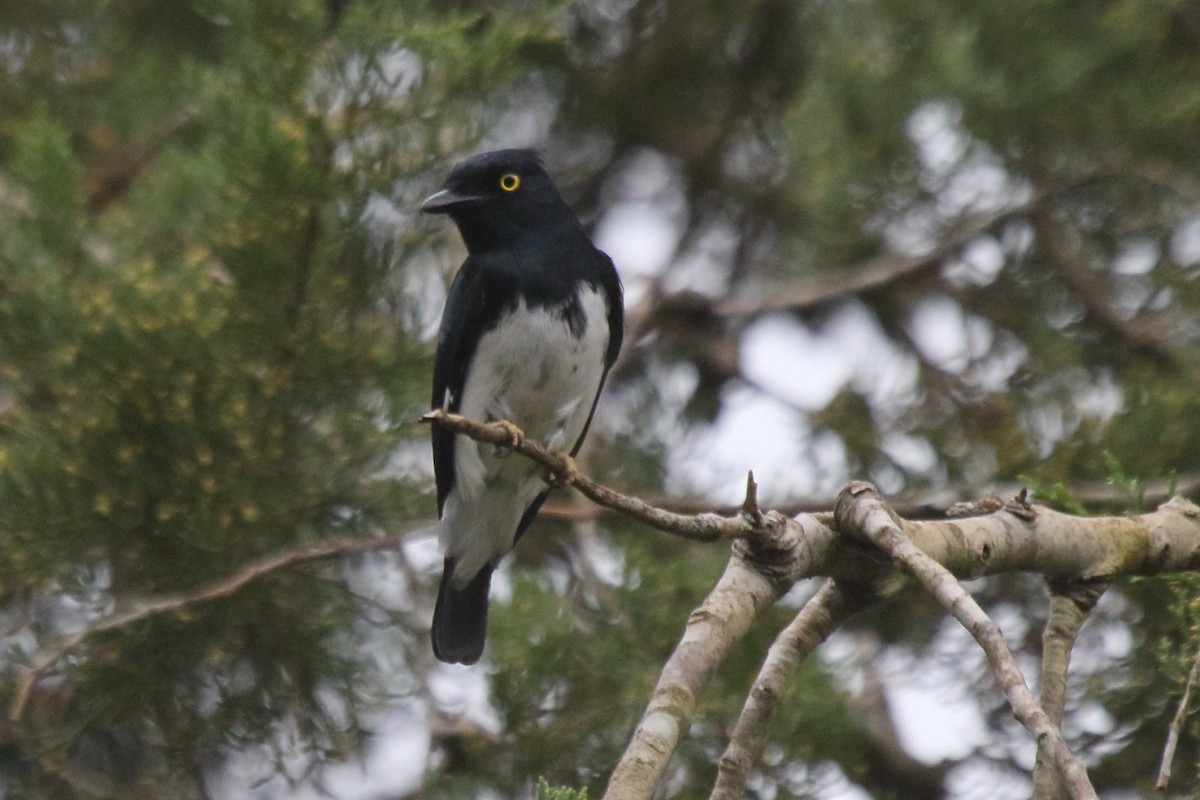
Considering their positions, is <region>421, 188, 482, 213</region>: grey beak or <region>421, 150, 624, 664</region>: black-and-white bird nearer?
<region>421, 150, 624, 664</region>: black-and-white bird

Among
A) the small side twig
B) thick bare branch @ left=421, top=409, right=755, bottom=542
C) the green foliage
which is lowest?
the green foliage

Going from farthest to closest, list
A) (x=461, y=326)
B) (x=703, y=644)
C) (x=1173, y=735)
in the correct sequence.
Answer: (x=461, y=326), (x=703, y=644), (x=1173, y=735)

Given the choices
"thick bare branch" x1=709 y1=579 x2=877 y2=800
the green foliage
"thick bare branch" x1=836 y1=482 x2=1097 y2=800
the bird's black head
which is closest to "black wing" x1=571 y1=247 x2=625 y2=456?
the bird's black head

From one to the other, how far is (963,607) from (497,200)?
8.97 ft

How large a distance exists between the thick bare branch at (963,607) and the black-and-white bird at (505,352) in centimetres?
167

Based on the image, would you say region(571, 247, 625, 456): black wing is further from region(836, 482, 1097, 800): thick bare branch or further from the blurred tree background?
region(836, 482, 1097, 800): thick bare branch

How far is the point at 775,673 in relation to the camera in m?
2.94

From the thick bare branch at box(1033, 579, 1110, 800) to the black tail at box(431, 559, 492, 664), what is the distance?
2.17m

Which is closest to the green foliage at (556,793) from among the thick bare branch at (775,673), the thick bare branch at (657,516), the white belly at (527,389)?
the thick bare branch at (775,673)

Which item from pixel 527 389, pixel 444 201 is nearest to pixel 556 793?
pixel 527 389

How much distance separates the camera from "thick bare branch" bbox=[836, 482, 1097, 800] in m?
2.11

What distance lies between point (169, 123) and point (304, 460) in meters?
2.53

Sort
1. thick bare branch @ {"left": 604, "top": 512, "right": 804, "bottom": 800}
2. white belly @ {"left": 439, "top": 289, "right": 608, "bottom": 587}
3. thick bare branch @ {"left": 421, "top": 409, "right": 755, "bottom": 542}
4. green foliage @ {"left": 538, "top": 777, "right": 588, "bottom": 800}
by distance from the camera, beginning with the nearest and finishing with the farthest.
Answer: green foliage @ {"left": 538, "top": 777, "right": 588, "bottom": 800}
thick bare branch @ {"left": 604, "top": 512, "right": 804, "bottom": 800}
thick bare branch @ {"left": 421, "top": 409, "right": 755, "bottom": 542}
white belly @ {"left": 439, "top": 289, "right": 608, "bottom": 587}

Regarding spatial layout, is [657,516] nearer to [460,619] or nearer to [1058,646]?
[1058,646]
